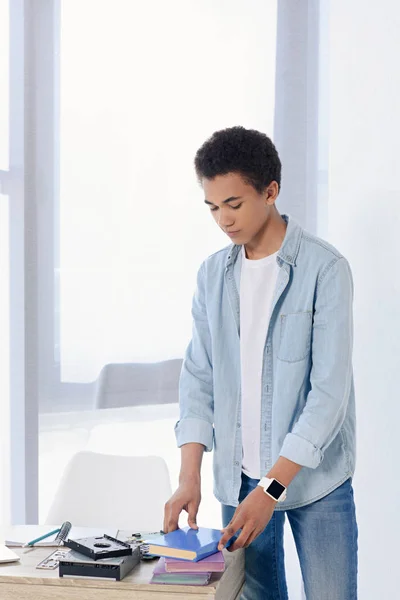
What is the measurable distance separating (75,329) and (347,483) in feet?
4.81

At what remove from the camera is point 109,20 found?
9.29ft

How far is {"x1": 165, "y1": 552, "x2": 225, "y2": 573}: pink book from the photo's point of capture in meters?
1.35

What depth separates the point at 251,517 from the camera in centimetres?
149

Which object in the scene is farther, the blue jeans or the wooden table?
the blue jeans

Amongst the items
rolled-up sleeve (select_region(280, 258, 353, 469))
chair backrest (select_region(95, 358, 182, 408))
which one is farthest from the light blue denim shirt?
chair backrest (select_region(95, 358, 182, 408))

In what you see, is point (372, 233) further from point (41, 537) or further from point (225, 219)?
point (41, 537)

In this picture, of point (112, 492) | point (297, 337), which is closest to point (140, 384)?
point (112, 492)

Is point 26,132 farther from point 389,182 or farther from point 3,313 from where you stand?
point 389,182

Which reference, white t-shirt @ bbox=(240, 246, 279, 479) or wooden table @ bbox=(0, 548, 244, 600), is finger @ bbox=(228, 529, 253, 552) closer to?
wooden table @ bbox=(0, 548, 244, 600)

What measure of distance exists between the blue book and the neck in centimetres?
65

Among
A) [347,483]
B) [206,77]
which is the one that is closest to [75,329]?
[206,77]

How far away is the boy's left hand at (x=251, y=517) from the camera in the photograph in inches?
57.9

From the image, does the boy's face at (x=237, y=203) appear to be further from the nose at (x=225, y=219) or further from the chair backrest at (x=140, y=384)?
Result: the chair backrest at (x=140, y=384)

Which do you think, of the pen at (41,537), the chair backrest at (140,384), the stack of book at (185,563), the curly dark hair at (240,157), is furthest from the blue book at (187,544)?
the chair backrest at (140,384)
